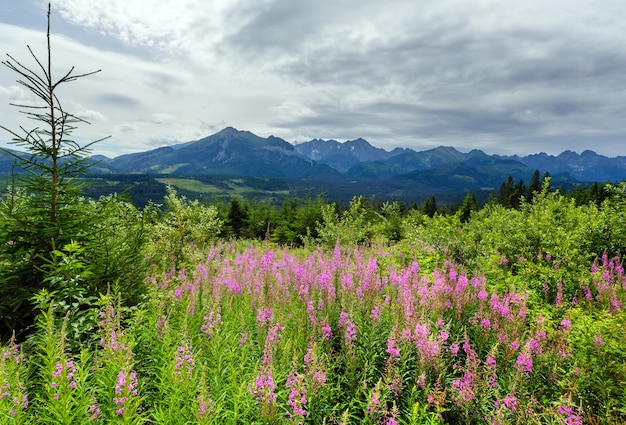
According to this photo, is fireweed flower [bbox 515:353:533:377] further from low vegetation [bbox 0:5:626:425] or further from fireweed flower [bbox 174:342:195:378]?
fireweed flower [bbox 174:342:195:378]

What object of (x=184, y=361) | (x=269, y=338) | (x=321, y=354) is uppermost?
(x=184, y=361)

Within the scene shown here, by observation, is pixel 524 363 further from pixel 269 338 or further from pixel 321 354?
pixel 269 338

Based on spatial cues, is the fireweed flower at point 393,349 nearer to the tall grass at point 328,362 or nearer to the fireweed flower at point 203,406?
the tall grass at point 328,362

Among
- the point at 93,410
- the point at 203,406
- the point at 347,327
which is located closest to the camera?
the point at 203,406

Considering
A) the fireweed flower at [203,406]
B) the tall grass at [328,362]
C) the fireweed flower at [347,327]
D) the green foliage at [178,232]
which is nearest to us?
the fireweed flower at [203,406]

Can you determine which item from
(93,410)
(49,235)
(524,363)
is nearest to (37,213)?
(49,235)

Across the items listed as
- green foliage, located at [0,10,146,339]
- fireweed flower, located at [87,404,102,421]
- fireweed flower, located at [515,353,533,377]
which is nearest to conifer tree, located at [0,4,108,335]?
green foliage, located at [0,10,146,339]

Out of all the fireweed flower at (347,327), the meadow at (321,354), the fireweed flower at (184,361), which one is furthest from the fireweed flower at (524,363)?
the fireweed flower at (184,361)

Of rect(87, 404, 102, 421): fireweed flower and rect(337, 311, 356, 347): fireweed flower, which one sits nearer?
rect(87, 404, 102, 421): fireweed flower

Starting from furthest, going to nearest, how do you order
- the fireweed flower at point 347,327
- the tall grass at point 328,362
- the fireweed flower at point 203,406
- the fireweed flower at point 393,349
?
the fireweed flower at point 347,327
the fireweed flower at point 393,349
the tall grass at point 328,362
the fireweed flower at point 203,406

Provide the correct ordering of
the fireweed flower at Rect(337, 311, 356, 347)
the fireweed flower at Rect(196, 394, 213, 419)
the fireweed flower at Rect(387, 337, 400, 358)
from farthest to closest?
the fireweed flower at Rect(337, 311, 356, 347)
the fireweed flower at Rect(387, 337, 400, 358)
the fireweed flower at Rect(196, 394, 213, 419)

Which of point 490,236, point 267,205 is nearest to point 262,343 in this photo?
point 490,236

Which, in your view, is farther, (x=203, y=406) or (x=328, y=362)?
(x=328, y=362)

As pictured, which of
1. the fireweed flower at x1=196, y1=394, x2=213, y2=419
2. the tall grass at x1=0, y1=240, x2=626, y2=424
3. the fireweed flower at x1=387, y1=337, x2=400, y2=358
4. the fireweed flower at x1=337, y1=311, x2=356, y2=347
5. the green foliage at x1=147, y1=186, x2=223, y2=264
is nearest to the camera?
the fireweed flower at x1=196, y1=394, x2=213, y2=419
